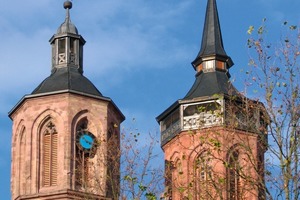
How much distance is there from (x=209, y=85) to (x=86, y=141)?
6036 mm

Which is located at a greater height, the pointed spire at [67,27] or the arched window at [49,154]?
the pointed spire at [67,27]

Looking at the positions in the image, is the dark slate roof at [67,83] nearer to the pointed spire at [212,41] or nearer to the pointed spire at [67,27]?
the pointed spire at [67,27]

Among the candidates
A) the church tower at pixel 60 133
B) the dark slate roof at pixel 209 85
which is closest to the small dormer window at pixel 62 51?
the church tower at pixel 60 133

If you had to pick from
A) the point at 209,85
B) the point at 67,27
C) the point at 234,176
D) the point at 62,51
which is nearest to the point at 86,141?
the point at 62,51

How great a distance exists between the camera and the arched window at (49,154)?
138 ft

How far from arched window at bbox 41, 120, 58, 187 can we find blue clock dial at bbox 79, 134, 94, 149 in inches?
34.5

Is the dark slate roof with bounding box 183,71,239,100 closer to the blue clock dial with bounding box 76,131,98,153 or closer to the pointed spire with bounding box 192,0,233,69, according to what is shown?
the pointed spire with bounding box 192,0,233,69

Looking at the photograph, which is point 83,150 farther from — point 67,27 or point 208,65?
point 208,65

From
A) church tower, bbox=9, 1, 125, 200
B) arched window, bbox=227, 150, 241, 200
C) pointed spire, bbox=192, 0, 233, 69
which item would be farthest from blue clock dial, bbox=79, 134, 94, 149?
arched window, bbox=227, 150, 241, 200

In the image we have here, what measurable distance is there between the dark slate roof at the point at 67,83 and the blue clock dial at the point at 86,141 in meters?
1.58

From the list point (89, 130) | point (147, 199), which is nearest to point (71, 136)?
point (89, 130)

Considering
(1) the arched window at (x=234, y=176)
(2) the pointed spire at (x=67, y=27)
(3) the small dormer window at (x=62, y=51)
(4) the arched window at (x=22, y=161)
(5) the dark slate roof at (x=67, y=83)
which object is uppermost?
(2) the pointed spire at (x=67, y=27)

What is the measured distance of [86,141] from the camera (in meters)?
43.0

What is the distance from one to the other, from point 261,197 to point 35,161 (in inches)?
694
